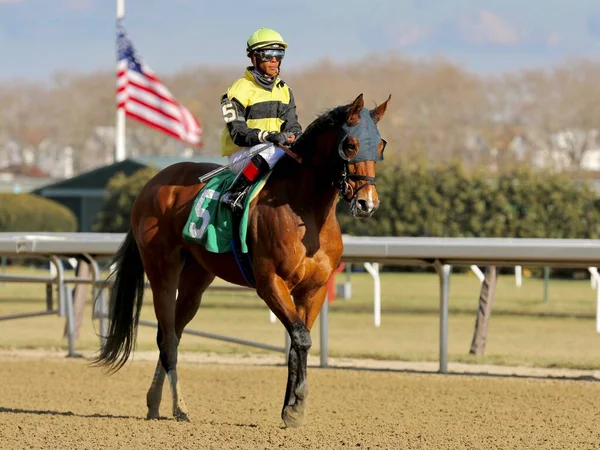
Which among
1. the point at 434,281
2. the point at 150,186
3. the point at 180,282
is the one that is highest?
the point at 150,186

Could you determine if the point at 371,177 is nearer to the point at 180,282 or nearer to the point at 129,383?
the point at 180,282

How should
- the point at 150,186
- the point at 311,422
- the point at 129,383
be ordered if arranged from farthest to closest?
the point at 129,383 < the point at 150,186 < the point at 311,422

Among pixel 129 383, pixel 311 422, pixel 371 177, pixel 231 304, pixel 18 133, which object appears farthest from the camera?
pixel 18 133

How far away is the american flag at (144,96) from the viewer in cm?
2295

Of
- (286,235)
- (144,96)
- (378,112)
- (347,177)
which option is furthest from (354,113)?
(144,96)

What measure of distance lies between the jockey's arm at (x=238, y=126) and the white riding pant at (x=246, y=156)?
7 centimetres

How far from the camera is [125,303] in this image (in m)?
7.57

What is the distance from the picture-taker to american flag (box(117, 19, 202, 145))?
75.3ft

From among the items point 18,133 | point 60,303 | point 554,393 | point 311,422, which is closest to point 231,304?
point 60,303

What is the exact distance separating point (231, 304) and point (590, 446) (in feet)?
43.1

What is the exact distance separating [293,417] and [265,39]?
2144 mm

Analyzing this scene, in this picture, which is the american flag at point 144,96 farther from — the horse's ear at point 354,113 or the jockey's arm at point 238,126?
the horse's ear at point 354,113

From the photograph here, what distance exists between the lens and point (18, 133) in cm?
9775

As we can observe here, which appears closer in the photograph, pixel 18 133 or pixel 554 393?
pixel 554 393
